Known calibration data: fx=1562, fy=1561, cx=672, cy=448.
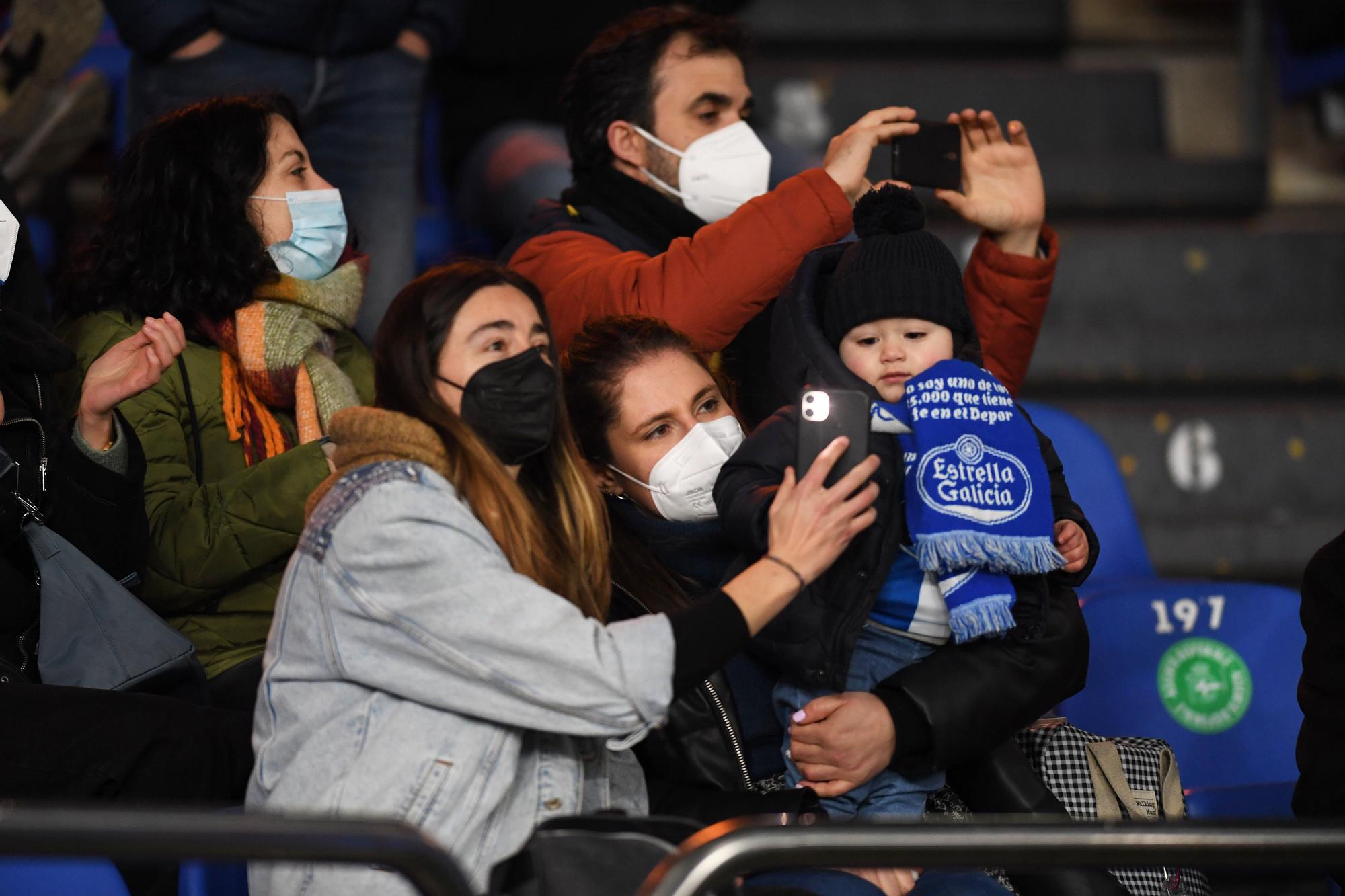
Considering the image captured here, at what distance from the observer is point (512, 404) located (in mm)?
1980

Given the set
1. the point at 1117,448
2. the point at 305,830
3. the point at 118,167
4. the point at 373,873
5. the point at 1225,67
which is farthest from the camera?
the point at 1225,67

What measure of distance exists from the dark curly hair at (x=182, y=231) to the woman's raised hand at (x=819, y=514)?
3.57 ft

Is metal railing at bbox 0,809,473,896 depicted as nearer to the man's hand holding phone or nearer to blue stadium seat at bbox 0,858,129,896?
blue stadium seat at bbox 0,858,129,896

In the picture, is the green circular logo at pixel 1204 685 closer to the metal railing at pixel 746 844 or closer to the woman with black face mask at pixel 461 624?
the woman with black face mask at pixel 461 624

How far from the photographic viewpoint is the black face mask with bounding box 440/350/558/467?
1973 millimetres

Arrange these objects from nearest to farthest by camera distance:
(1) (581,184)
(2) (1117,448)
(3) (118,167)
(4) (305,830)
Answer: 1. (4) (305,830)
2. (3) (118,167)
3. (1) (581,184)
4. (2) (1117,448)

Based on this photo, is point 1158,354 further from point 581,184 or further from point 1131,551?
point 581,184

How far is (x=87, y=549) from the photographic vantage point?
2.26m

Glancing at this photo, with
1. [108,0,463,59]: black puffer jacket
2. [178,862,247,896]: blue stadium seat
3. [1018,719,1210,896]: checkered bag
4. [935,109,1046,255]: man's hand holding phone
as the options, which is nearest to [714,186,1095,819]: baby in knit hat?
[1018,719,1210,896]: checkered bag

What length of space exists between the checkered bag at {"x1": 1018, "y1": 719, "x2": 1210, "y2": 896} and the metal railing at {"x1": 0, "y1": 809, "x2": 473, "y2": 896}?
3.61 ft

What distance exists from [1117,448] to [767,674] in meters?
2.48

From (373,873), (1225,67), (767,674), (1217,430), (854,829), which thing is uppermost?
(854,829)

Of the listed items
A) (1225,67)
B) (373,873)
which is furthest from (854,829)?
(1225,67)

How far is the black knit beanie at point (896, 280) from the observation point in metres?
2.22
